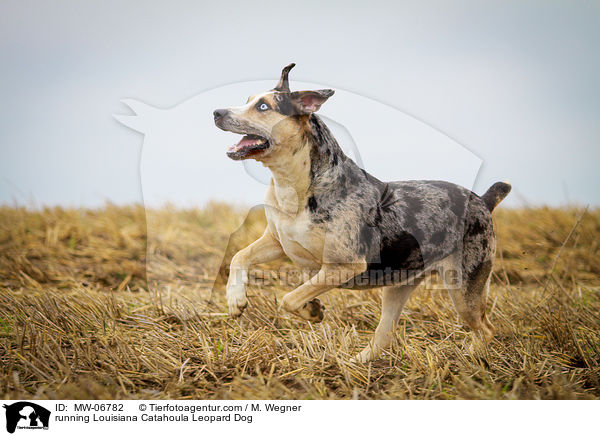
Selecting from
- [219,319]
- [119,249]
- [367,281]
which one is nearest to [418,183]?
[367,281]

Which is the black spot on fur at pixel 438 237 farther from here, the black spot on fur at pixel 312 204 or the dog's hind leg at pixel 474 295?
the black spot on fur at pixel 312 204

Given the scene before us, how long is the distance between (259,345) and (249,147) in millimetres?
1371

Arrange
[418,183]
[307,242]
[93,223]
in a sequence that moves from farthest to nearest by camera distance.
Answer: [93,223] < [418,183] < [307,242]

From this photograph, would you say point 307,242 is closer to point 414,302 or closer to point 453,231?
point 453,231

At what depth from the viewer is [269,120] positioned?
9.34 feet

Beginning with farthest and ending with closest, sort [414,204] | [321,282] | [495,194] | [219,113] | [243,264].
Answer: [495,194]
[414,204]
[243,264]
[321,282]
[219,113]

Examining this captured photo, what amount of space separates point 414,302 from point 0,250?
4971mm

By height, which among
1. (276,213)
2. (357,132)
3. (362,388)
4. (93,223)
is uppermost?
(357,132)

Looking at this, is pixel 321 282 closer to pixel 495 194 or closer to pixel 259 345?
pixel 259 345

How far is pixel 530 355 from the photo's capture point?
3.61 meters

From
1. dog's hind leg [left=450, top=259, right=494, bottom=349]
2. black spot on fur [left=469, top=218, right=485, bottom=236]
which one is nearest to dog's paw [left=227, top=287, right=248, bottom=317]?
dog's hind leg [left=450, top=259, right=494, bottom=349]

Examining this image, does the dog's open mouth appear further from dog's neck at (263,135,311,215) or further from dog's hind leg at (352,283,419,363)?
dog's hind leg at (352,283,419,363)
